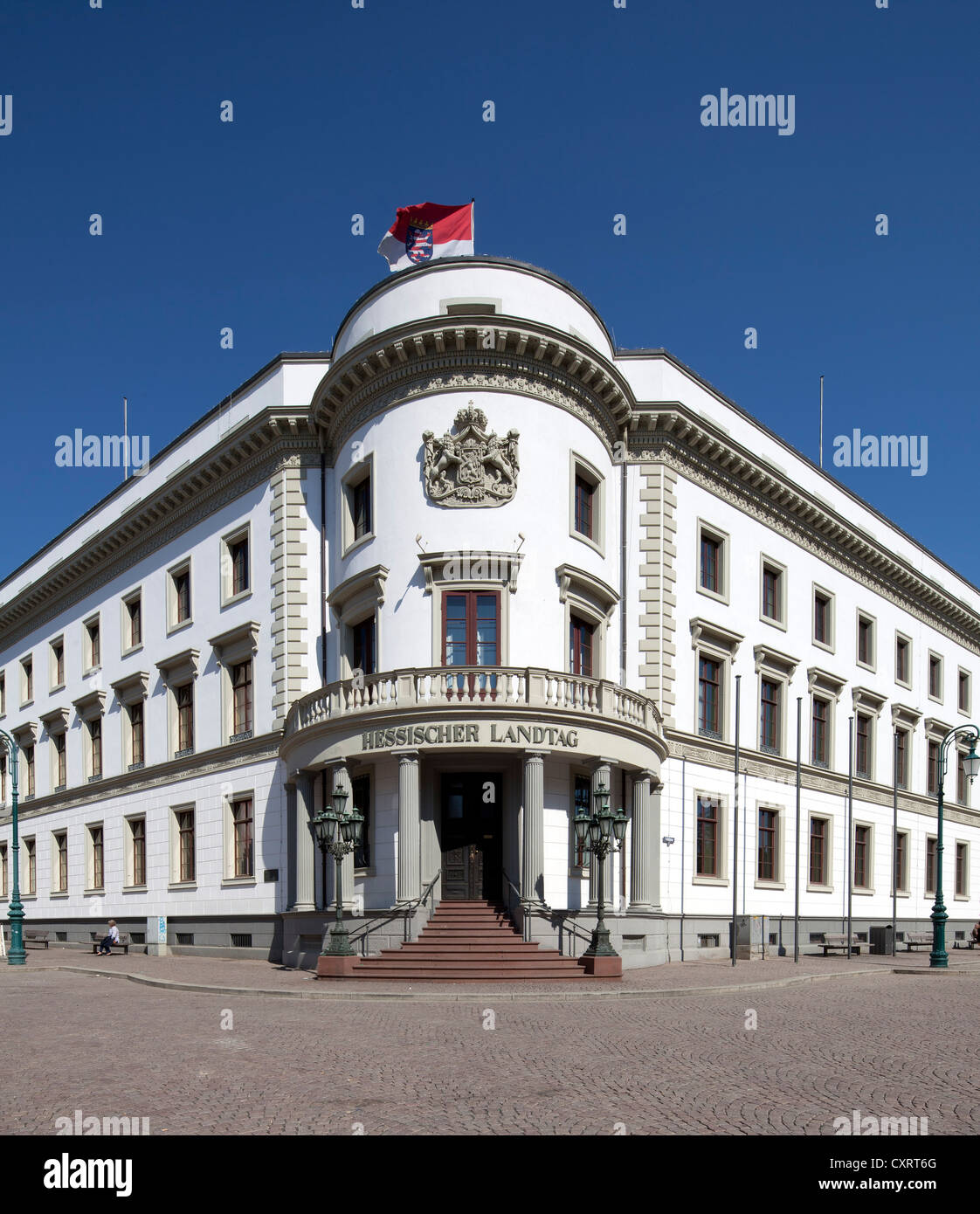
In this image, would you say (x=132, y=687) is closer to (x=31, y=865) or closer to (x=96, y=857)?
(x=96, y=857)

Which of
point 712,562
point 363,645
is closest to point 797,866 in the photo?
point 712,562

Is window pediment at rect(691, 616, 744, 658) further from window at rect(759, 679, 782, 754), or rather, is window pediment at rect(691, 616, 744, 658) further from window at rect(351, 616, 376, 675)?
window at rect(351, 616, 376, 675)

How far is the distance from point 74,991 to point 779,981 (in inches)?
554

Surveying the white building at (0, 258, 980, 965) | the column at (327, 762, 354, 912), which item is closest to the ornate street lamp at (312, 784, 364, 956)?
the column at (327, 762, 354, 912)

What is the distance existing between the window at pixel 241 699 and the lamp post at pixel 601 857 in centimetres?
1265

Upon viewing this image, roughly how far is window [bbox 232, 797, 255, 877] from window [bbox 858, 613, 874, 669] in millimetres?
23305

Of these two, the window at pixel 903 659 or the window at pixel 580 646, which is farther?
the window at pixel 903 659

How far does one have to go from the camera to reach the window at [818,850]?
34.9 m

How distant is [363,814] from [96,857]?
1873 centimetres

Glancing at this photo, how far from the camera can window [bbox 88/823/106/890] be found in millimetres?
38812

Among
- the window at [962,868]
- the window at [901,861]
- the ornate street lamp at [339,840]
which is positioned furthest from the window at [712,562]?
the window at [962,868]

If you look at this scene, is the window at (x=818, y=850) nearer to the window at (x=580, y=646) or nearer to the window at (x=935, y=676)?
the window at (x=580, y=646)

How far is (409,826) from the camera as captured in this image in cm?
2295

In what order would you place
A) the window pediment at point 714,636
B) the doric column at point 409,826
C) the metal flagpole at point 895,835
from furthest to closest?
the metal flagpole at point 895,835
the window pediment at point 714,636
the doric column at point 409,826
